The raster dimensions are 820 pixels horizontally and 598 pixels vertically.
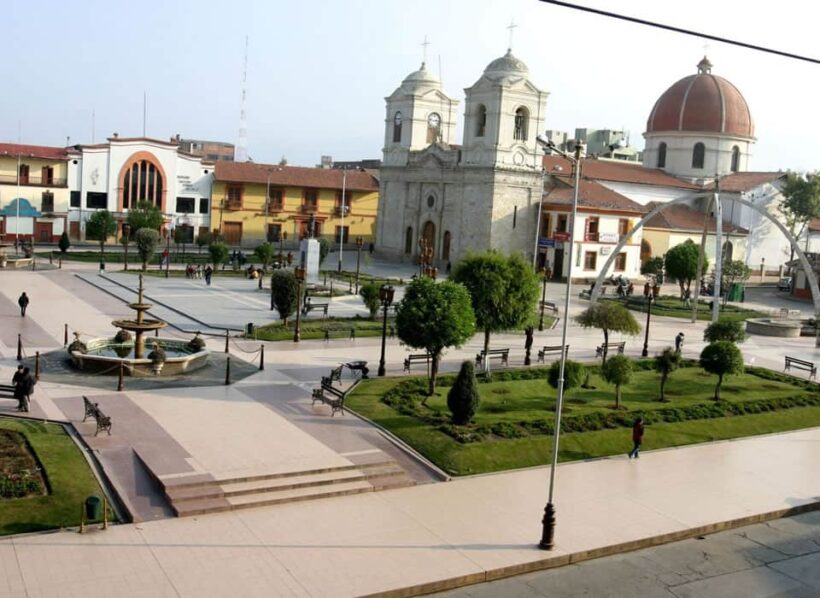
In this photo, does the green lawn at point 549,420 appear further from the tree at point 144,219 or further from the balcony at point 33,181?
the balcony at point 33,181

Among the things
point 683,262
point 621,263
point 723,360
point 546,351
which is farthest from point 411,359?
point 621,263

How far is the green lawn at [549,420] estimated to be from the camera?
68.6 feet

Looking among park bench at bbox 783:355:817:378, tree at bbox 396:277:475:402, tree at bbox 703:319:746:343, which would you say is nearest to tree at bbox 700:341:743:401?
tree at bbox 703:319:746:343

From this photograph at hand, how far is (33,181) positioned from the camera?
2635 inches

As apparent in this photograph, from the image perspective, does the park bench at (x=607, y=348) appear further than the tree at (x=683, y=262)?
No

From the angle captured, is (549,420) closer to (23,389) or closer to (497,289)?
(497,289)

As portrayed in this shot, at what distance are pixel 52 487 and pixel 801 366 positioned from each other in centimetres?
2810

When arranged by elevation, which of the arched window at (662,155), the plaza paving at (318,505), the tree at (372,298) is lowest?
the plaza paving at (318,505)

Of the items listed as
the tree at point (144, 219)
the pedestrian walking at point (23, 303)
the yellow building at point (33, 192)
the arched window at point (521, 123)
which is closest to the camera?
the pedestrian walking at point (23, 303)

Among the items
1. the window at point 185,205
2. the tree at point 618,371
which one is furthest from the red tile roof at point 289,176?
the tree at point 618,371

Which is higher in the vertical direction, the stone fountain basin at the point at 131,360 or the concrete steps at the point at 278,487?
the stone fountain basin at the point at 131,360

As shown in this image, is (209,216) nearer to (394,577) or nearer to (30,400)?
(30,400)

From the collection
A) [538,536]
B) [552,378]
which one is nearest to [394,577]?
[538,536]

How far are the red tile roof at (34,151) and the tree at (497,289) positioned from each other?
4686cm
